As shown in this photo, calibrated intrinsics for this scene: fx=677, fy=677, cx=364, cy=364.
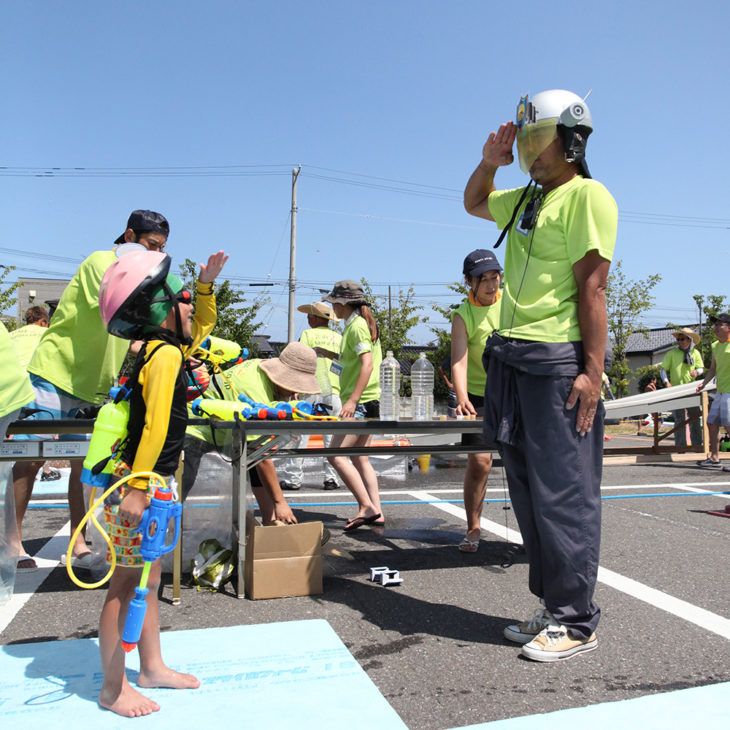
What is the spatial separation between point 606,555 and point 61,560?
3897 millimetres

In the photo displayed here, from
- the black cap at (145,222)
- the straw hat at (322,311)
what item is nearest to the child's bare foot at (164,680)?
the black cap at (145,222)

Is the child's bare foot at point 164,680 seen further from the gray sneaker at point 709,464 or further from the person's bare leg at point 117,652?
the gray sneaker at point 709,464

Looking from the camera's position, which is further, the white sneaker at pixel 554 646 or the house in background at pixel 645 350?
the house in background at pixel 645 350

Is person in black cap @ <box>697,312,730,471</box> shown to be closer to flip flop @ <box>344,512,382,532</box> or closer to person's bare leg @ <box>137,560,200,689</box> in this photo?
flip flop @ <box>344,512,382,532</box>

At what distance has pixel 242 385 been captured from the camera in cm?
473

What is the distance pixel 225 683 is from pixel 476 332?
3.04 metres

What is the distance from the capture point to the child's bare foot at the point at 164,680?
2701 mm

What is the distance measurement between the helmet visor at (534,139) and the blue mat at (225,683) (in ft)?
8.21

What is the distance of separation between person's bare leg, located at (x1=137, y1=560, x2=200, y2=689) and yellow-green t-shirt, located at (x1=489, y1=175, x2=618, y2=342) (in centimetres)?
194

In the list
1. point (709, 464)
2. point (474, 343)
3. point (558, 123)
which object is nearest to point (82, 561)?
point (474, 343)

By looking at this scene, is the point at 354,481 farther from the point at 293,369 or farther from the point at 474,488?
the point at 293,369

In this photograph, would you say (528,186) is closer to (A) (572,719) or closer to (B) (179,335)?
(B) (179,335)

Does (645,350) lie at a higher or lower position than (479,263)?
higher

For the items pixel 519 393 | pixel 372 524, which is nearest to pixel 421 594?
pixel 519 393
